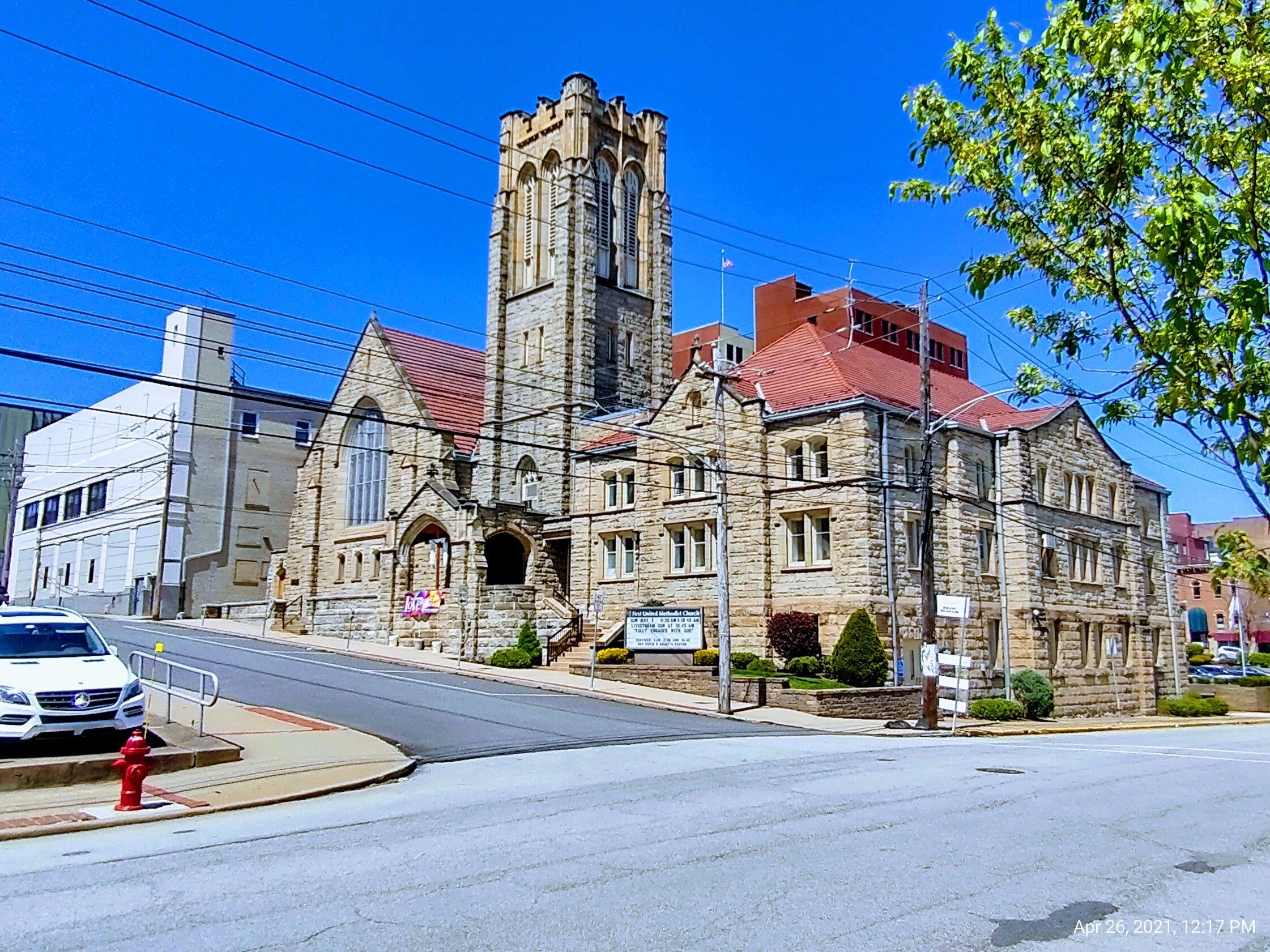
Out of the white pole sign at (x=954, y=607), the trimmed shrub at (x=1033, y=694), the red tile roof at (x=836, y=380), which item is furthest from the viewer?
the red tile roof at (x=836, y=380)

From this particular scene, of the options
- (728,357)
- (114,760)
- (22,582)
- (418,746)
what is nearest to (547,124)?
(728,357)

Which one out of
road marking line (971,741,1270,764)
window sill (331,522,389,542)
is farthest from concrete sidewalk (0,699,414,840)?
window sill (331,522,389,542)

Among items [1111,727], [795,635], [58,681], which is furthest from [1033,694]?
[58,681]

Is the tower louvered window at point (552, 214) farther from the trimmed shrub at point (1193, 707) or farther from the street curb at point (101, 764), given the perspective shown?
the street curb at point (101, 764)

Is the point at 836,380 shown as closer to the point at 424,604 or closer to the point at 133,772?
the point at 424,604

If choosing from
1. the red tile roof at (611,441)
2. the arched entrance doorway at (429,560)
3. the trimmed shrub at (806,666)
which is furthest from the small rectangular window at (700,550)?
the arched entrance doorway at (429,560)

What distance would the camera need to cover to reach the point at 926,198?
336 inches

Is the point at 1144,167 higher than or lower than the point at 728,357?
lower

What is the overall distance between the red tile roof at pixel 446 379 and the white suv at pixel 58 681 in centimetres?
3246

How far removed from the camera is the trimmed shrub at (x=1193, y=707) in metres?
39.8

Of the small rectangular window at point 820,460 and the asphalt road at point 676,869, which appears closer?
the asphalt road at point 676,869

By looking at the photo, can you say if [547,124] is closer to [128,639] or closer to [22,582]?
[128,639]

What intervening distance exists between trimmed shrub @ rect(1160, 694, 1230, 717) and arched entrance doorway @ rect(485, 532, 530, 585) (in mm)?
24903

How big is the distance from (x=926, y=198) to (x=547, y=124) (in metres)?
41.3
